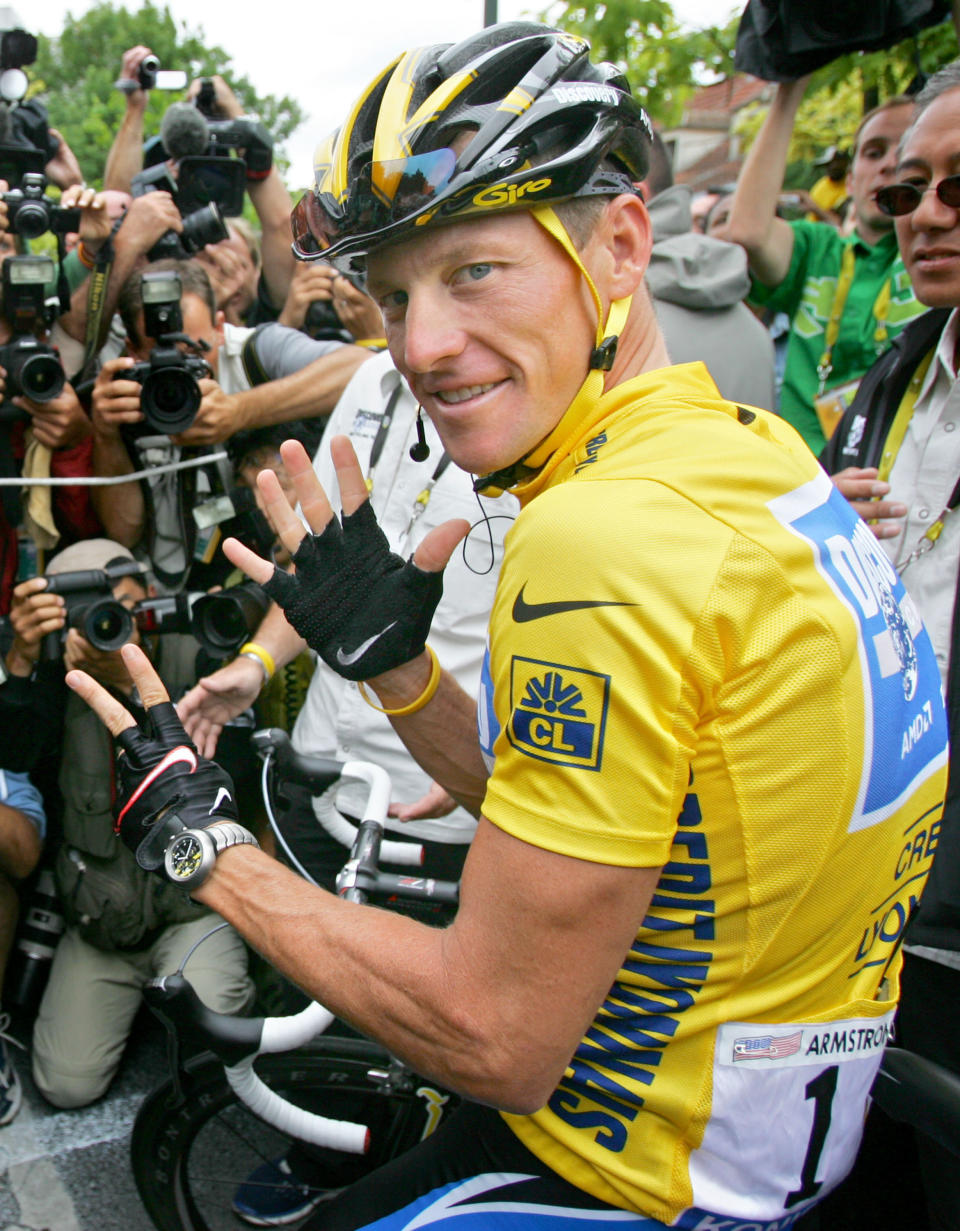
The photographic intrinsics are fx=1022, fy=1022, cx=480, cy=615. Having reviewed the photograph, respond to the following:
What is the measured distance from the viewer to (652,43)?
9.74 metres

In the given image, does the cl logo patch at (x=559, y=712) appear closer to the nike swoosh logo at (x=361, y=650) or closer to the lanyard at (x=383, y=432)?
the nike swoosh logo at (x=361, y=650)

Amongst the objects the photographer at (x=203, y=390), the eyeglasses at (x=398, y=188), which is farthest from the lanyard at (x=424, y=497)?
the eyeglasses at (x=398, y=188)

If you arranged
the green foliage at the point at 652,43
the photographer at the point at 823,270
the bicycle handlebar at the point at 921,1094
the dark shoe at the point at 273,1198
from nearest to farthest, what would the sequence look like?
the bicycle handlebar at the point at 921,1094
the dark shoe at the point at 273,1198
the photographer at the point at 823,270
the green foliage at the point at 652,43

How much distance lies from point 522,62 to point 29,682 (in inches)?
94.4

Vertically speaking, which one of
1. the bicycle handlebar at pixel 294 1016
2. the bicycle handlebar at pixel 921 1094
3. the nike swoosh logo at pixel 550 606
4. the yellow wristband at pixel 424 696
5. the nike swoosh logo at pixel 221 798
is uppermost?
the nike swoosh logo at pixel 550 606

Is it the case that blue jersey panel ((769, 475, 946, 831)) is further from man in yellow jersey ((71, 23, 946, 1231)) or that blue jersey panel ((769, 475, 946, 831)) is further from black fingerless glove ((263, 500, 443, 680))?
black fingerless glove ((263, 500, 443, 680))

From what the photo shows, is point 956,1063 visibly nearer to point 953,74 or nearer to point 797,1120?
point 797,1120

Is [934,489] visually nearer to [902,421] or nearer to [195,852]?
[902,421]

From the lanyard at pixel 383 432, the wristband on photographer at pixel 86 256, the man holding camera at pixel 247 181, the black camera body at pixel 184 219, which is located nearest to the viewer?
the lanyard at pixel 383 432

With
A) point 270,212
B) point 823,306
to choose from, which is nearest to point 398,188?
point 823,306

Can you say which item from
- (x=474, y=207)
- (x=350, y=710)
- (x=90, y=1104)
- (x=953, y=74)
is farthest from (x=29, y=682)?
(x=953, y=74)

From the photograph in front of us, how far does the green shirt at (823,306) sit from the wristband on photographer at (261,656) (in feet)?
7.08

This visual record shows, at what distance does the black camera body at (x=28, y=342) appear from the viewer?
3102mm

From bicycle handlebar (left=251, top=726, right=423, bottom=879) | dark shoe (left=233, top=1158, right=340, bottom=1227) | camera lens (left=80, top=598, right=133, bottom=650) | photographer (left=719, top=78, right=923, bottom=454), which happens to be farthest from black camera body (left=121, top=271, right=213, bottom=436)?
dark shoe (left=233, top=1158, right=340, bottom=1227)
